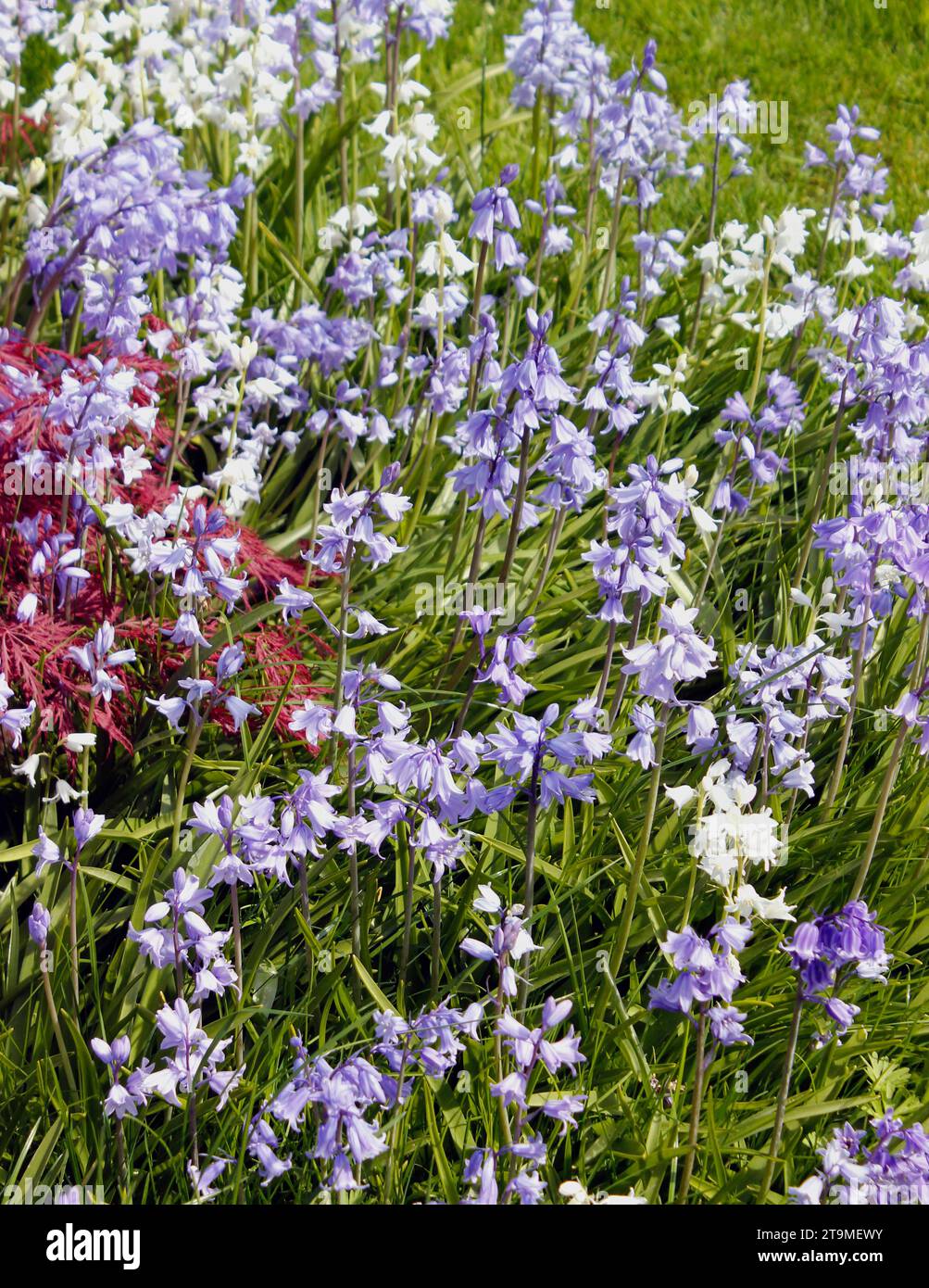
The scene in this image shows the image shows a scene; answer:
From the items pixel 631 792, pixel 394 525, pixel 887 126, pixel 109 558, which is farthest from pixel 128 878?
pixel 887 126

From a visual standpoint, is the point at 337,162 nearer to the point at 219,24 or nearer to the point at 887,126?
the point at 219,24

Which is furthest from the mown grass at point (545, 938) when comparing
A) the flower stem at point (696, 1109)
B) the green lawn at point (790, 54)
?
the green lawn at point (790, 54)

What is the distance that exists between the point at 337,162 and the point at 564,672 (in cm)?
318

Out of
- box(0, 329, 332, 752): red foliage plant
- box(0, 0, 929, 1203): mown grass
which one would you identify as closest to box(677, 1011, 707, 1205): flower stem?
box(0, 0, 929, 1203): mown grass

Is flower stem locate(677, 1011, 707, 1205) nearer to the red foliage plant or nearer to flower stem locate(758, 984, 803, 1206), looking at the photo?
Result: flower stem locate(758, 984, 803, 1206)

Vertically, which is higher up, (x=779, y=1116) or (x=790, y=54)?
(x=790, y=54)

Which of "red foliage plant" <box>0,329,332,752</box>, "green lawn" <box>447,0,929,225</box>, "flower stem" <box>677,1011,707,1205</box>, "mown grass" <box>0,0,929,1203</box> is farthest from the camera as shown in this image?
"green lawn" <box>447,0,929,225</box>

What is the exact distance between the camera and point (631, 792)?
339 cm

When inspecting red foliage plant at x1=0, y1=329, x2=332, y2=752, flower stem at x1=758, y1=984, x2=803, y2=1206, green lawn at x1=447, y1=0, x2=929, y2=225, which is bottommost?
flower stem at x1=758, y1=984, x2=803, y2=1206

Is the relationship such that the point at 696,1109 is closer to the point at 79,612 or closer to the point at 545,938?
the point at 545,938

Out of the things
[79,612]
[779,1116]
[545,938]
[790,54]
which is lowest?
[779,1116]

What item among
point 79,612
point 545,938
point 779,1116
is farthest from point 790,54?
point 779,1116

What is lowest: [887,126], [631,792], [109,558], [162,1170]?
[162,1170]
